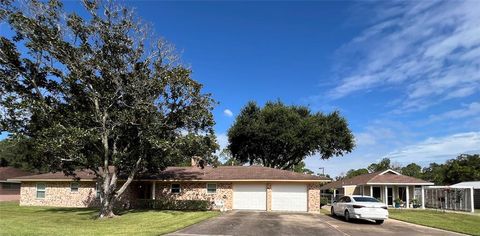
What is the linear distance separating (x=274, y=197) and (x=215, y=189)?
14.6 feet

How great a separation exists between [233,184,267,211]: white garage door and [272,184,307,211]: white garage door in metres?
0.82

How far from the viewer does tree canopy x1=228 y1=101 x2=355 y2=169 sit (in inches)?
1821

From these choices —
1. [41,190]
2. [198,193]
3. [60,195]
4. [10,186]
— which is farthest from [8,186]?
[198,193]

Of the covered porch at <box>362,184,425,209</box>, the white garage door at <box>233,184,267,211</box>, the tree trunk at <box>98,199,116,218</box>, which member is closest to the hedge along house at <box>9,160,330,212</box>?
the white garage door at <box>233,184,267,211</box>

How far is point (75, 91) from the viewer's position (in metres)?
24.2

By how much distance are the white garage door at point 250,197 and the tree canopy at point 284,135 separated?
15293 millimetres

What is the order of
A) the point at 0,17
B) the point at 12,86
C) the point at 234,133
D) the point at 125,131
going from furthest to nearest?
the point at 234,133 < the point at 125,131 < the point at 12,86 < the point at 0,17

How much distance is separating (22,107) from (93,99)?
140 inches

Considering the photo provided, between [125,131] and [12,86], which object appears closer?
[12,86]

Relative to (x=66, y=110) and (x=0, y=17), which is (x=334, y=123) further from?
(x=0, y=17)

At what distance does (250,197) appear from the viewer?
3089 cm

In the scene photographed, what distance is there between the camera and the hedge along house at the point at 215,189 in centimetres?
3023

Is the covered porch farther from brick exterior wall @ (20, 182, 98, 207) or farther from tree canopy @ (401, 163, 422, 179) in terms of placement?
tree canopy @ (401, 163, 422, 179)

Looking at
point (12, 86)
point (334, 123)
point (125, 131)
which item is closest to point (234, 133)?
point (334, 123)
